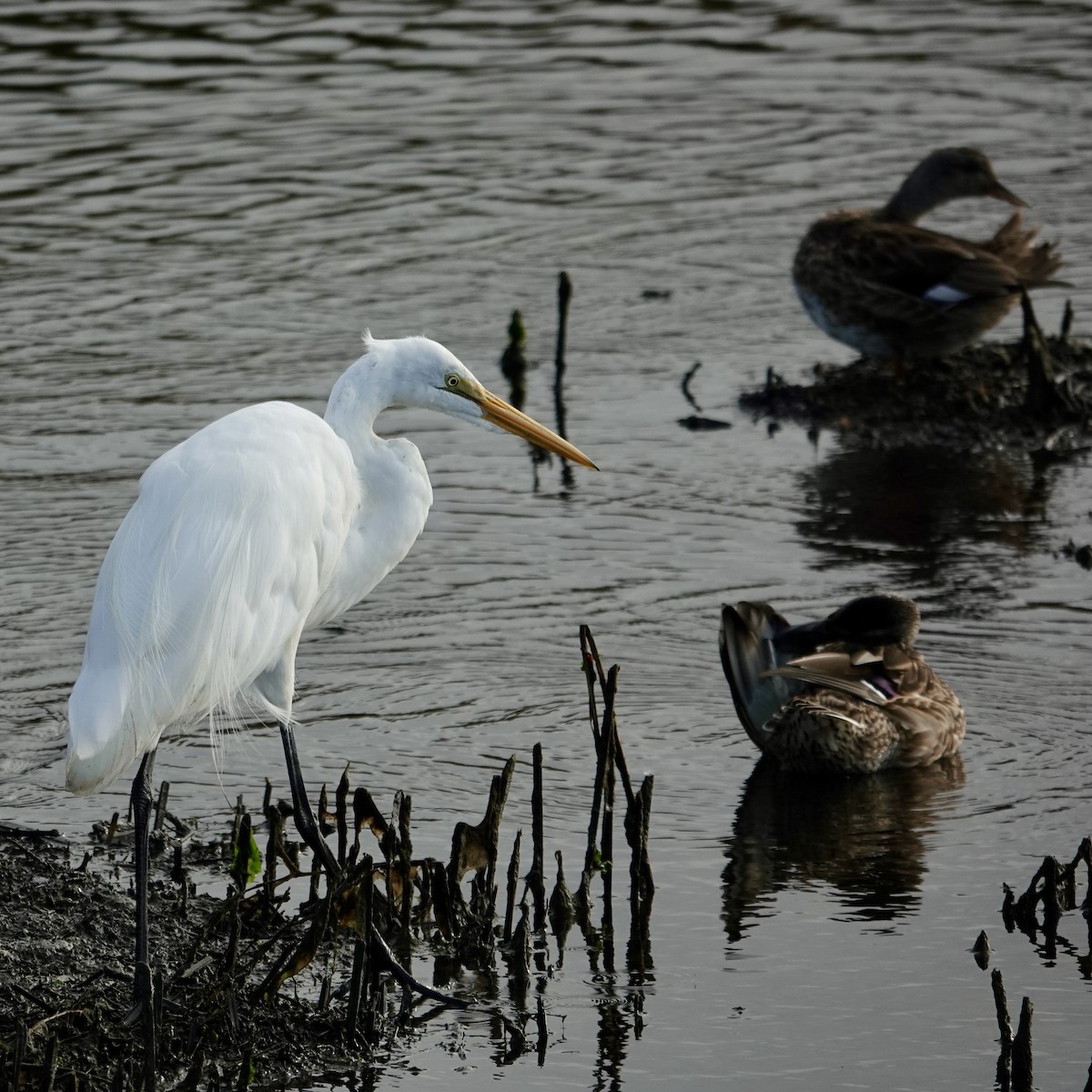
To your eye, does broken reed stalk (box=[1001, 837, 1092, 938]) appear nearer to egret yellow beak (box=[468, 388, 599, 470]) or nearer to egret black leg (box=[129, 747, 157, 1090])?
egret yellow beak (box=[468, 388, 599, 470])

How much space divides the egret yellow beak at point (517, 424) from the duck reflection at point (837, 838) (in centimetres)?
126

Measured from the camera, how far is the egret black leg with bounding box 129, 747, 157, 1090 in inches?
166

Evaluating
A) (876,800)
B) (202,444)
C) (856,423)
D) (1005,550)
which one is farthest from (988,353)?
(202,444)

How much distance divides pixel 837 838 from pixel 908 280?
471 cm

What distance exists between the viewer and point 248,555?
5230mm

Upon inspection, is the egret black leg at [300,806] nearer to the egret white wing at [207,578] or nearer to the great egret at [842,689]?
the egret white wing at [207,578]

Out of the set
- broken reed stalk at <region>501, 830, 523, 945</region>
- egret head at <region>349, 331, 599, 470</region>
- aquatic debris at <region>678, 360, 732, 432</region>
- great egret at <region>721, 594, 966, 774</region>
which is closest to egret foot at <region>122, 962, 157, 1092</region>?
broken reed stalk at <region>501, 830, 523, 945</region>

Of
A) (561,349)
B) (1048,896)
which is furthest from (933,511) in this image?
(1048,896)

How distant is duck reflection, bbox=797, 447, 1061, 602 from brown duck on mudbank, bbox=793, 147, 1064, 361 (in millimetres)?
680

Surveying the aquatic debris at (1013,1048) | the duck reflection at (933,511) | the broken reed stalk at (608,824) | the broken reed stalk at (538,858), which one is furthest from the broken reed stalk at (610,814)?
the duck reflection at (933,511)

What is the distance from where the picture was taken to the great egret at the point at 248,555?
16.2 ft

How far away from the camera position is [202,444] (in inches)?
211

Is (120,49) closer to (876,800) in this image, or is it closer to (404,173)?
(404,173)

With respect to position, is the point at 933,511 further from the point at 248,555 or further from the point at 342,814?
the point at 248,555
